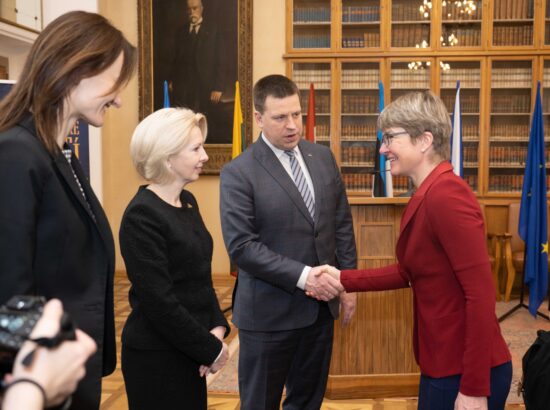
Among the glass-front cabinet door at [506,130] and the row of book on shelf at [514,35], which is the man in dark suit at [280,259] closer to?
the glass-front cabinet door at [506,130]

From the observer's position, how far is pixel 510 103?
23.6ft

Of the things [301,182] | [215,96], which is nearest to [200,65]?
[215,96]

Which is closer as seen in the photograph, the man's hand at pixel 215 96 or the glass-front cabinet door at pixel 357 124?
the glass-front cabinet door at pixel 357 124

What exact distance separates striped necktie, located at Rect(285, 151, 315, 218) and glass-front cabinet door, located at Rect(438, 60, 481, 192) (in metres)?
4.90

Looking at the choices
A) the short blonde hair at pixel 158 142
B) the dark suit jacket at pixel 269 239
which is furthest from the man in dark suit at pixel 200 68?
the short blonde hair at pixel 158 142

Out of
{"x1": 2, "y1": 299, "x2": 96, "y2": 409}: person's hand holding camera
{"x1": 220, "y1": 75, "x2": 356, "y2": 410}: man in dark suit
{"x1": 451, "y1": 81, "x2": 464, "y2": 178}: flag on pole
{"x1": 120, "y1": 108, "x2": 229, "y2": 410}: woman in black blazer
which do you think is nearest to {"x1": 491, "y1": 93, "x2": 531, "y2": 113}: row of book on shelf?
{"x1": 451, "y1": 81, "x2": 464, "y2": 178}: flag on pole

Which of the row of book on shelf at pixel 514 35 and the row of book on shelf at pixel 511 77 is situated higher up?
the row of book on shelf at pixel 514 35

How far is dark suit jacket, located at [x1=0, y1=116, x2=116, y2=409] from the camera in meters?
1.27

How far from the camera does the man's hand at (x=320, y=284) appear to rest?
2539 millimetres

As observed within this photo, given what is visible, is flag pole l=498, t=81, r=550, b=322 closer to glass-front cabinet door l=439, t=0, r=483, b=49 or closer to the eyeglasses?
glass-front cabinet door l=439, t=0, r=483, b=49

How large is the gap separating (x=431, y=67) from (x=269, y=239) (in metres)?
5.23

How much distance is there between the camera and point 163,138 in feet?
6.75

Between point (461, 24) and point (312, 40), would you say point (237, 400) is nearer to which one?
point (312, 40)

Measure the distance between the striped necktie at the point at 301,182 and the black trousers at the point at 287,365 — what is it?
43cm
